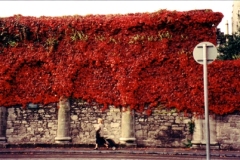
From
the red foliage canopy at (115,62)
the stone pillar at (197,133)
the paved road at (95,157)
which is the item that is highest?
the red foliage canopy at (115,62)

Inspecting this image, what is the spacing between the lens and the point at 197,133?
1733 cm

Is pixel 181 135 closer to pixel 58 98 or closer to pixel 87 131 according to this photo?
pixel 87 131

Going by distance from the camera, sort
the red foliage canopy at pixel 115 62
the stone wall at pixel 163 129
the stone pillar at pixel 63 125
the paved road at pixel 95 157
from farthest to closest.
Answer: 1. the stone pillar at pixel 63 125
2. the red foliage canopy at pixel 115 62
3. the stone wall at pixel 163 129
4. the paved road at pixel 95 157

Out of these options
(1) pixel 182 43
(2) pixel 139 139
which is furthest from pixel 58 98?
(1) pixel 182 43

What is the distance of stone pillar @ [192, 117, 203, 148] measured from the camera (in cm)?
1720

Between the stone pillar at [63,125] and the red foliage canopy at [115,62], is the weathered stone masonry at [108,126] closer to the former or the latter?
the stone pillar at [63,125]

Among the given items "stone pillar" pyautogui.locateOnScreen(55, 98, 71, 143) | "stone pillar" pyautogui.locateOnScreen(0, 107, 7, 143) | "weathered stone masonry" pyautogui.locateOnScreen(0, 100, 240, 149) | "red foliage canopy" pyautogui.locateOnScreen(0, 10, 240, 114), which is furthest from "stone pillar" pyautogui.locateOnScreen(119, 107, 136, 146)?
"stone pillar" pyautogui.locateOnScreen(0, 107, 7, 143)

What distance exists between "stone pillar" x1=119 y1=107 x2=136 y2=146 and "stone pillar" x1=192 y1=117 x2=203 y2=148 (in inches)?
119

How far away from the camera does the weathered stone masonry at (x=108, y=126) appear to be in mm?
17203

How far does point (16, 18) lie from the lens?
19.3m

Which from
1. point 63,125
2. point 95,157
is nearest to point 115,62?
point 63,125

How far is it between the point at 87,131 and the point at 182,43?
22.5 ft

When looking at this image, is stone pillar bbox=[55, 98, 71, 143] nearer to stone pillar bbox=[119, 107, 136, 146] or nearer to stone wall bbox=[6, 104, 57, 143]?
stone wall bbox=[6, 104, 57, 143]

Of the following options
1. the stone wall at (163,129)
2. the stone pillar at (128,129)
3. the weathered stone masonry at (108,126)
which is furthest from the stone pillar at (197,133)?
the stone pillar at (128,129)
